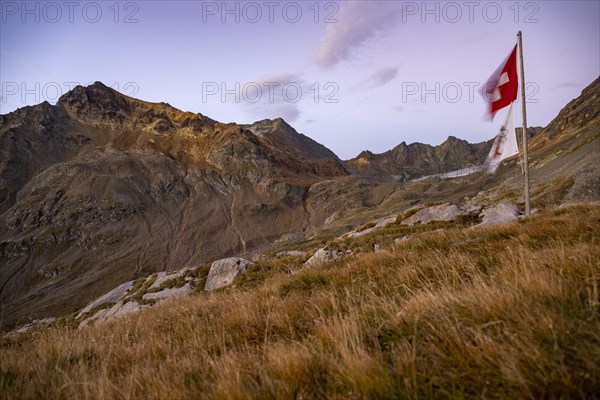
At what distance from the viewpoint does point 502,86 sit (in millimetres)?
14094

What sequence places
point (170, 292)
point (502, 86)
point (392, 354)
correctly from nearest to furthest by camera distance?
point (392, 354)
point (502, 86)
point (170, 292)

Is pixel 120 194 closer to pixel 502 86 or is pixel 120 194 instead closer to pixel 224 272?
pixel 224 272

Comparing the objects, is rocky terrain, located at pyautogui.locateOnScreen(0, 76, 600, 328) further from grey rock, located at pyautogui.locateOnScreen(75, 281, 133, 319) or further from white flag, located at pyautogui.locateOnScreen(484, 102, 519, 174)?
white flag, located at pyautogui.locateOnScreen(484, 102, 519, 174)

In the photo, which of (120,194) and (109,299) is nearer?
(109,299)

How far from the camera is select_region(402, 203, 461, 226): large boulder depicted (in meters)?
23.2

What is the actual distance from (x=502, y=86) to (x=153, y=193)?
456 ft

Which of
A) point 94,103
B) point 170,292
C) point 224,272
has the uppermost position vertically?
point 94,103

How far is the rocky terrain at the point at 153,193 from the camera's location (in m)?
94.1

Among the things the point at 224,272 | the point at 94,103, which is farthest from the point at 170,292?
the point at 94,103

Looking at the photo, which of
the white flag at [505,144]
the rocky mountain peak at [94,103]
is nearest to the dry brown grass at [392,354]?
the white flag at [505,144]

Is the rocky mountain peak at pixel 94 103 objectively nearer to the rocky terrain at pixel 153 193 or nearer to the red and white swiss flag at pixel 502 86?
the rocky terrain at pixel 153 193

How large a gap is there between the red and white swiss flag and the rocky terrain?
169ft

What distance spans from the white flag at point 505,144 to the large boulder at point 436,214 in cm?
913

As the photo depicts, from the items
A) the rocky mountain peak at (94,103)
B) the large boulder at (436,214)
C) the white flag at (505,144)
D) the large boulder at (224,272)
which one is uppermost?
the rocky mountain peak at (94,103)
